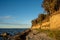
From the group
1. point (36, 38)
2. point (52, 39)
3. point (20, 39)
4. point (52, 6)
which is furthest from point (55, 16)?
point (20, 39)

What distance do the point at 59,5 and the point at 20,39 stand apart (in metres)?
11.0

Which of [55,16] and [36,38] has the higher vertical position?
[55,16]

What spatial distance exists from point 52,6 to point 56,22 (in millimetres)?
9519

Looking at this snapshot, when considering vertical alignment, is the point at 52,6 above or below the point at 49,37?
above

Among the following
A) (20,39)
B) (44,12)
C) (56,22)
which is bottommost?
(20,39)

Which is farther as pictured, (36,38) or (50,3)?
(50,3)

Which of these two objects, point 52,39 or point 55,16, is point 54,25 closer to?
point 55,16

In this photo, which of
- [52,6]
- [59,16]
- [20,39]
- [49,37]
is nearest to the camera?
[49,37]

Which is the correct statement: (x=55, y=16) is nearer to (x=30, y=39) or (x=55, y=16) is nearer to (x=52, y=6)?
(x=30, y=39)

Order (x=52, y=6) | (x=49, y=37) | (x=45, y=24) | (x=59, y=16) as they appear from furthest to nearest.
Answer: (x=52, y=6) → (x=45, y=24) → (x=59, y=16) → (x=49, y=37)

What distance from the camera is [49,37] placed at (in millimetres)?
20234

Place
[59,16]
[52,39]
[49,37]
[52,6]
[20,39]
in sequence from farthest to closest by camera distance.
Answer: [20,39] < [52,6] < [59,16] < [49,37] < [52,39]

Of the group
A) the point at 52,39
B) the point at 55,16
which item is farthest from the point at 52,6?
the point at 52,39

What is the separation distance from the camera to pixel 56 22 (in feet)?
79.6
